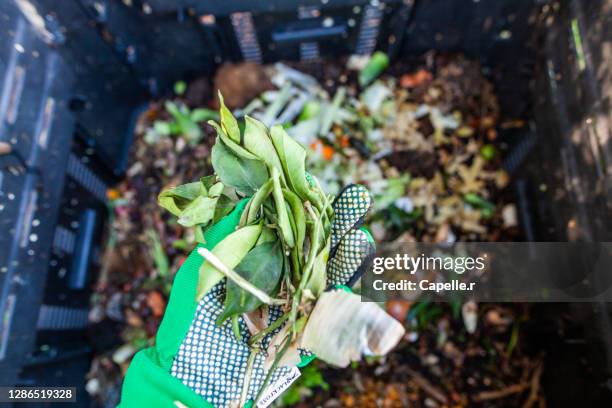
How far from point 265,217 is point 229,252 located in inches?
6.1

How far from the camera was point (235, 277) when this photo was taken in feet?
3.58

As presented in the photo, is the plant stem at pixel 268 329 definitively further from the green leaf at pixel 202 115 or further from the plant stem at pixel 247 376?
the green leaf at pixel 202 115

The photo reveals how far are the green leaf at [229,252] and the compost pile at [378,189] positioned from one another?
113 cm

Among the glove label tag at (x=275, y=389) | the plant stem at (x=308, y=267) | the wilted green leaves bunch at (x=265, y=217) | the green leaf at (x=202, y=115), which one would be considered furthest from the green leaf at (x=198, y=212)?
the green leaf at (x=202, y=115)

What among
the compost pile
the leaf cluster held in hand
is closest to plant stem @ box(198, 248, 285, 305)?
the leaf cluster held in hand

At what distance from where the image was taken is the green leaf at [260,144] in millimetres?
1206

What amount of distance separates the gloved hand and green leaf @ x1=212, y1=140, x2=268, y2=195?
0.19 feet

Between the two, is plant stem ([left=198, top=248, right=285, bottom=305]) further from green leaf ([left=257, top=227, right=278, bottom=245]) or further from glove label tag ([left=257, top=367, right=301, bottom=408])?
glove label tag ([left=257, top=367, right=301, bottom=408])

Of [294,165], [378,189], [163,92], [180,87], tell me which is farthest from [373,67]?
[294,165]

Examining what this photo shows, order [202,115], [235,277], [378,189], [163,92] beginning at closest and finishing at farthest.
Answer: [235,277] → [378,189] → [202,115] → [163,92]

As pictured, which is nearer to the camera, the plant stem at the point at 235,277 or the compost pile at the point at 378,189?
the plant stem at the point at 235,277

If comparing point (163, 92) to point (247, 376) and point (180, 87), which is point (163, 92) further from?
point (247, 376)

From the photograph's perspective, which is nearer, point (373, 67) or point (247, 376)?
point (247, 376)

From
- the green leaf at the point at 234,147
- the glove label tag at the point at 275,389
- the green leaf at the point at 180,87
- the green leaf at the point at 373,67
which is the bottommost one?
the glove label tag at the point at 275,389
